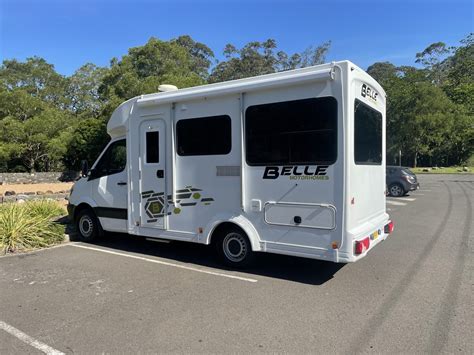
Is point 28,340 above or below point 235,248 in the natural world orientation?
below

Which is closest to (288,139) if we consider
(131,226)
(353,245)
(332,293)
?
(353,245)

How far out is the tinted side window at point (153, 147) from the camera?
22.9 feet

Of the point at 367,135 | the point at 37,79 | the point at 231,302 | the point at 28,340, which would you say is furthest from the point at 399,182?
the point at 37,79

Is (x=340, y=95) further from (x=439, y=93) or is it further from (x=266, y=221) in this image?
(x=439, y=93)

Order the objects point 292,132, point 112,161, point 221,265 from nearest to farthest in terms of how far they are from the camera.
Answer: point 292,132
point 221,265
point 112,161

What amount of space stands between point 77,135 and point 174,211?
23905mm

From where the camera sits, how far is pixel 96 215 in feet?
26.7

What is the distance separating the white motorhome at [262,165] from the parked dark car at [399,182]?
11843 millimetres

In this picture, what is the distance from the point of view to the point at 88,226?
8445mm

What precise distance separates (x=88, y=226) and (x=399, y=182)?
1416 centimetres

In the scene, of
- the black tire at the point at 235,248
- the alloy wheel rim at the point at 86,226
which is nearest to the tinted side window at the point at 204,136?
the black tire at the point at 235,248

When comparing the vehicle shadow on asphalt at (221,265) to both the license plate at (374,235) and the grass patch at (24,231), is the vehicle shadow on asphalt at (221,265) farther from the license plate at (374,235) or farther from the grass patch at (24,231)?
the license plate at (374,235)

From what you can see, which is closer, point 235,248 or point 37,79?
point 235,248

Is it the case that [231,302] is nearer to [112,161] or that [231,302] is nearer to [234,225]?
[234,225]
